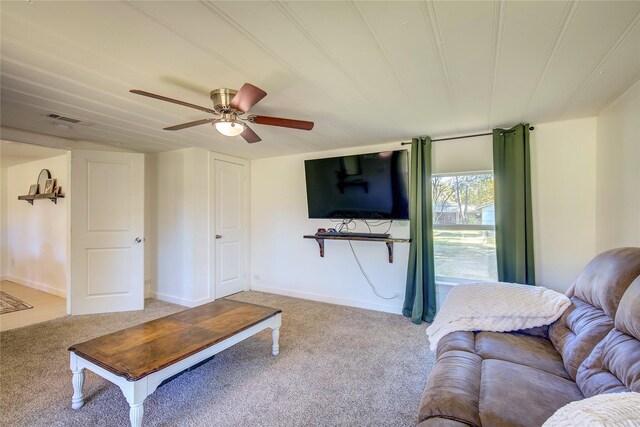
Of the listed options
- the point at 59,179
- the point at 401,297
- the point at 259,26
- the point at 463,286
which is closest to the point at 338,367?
the point at 463,286

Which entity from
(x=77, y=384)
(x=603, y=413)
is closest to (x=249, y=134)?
(x=77, y=384)

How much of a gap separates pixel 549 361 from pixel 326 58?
2031mm

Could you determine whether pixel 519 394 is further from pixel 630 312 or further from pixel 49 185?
pixel 49 185

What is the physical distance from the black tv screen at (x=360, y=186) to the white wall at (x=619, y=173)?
1.69 metres

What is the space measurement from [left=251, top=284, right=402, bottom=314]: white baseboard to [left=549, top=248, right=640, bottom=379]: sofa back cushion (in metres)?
2.01

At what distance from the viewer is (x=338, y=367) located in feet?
7.97

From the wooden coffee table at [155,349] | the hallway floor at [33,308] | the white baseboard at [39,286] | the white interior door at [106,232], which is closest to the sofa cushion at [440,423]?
the wooden coffee table at [155,349]

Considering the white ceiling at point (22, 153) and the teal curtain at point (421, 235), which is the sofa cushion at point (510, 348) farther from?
the white ceiling at point (22, 153)

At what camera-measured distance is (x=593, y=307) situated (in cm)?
169

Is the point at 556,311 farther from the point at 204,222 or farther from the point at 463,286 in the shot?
the point at 204,222

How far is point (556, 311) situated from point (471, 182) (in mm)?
1812

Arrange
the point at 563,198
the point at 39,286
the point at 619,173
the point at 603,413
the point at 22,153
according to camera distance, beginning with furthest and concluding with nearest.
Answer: the point at 39,286 < the point at 22,153 < the point at 563,198 < the point at 619,173 < the point at 603,413

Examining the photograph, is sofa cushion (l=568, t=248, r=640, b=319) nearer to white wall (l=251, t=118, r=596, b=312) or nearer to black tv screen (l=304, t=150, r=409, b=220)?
white wall (l=251, t=118, r=596, b=312)

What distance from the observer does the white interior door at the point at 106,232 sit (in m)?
3.59
